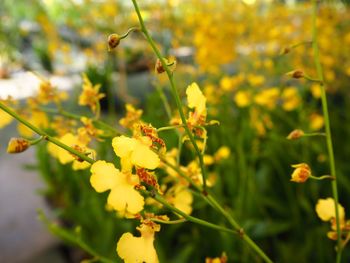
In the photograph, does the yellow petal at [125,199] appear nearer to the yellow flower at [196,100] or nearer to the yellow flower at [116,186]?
the yellow flower at [116,186]

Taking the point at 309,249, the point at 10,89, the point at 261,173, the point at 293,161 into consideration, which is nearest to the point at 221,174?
the point at 261,173

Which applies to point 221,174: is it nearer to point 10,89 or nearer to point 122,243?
Result: point 122,243

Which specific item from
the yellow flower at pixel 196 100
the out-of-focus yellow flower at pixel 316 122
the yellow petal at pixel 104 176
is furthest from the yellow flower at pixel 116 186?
the out-of-focus yellow flower at pixel 316 122

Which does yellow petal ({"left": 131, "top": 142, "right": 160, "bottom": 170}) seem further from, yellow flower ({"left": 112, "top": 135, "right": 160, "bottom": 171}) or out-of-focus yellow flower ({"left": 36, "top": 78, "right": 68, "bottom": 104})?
out-of-focus yellow flower ({"left": 36, "top": 78, "right": 68, "bottom": 104})

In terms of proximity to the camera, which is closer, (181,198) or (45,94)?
(181,198)

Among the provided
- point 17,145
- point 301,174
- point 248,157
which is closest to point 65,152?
point 17,145

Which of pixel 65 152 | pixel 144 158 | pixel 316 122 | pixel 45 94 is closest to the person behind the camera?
pixel 144 158

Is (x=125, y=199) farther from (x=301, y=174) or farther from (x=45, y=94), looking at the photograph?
(x=45, y=94)

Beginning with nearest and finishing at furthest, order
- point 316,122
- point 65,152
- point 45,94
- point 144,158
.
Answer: point 144,158, point 65,152, point 45,94, point 316,122
